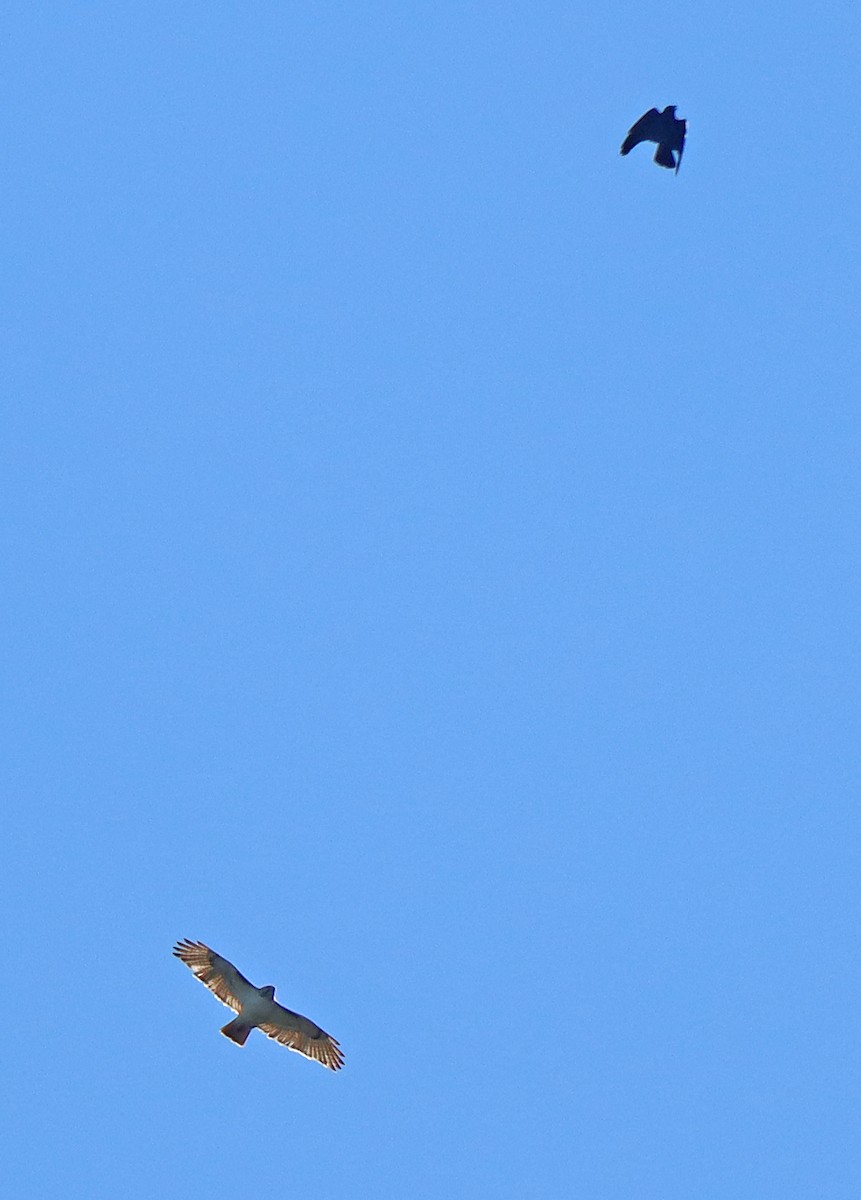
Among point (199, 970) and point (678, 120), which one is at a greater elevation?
point (678, 120)

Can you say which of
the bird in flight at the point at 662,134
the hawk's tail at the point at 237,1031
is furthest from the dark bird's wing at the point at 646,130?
the hawk's tail at the point at 237,1031

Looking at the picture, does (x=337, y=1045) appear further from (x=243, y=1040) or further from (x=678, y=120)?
(x=678, y=120)

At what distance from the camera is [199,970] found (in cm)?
2114

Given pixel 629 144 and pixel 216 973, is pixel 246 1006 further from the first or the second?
pixel 629 144

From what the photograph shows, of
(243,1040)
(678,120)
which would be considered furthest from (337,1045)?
(678,120)

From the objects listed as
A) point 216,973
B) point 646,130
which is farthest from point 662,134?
point 216,973

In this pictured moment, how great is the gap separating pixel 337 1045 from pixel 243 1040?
3.75ft

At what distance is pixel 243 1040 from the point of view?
68.6 ft

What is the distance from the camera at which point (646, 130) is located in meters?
21.9

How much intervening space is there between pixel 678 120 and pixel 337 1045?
439 inches

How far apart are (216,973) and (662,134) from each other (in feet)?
35.1

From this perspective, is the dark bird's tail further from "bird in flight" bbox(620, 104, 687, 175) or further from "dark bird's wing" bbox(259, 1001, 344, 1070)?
"dark bird's wing" bbox(259, 1001, 344, 1070)

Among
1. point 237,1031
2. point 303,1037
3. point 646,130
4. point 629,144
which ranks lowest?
point 237,1031

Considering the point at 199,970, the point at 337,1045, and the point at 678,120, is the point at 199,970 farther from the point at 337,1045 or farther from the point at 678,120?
the point at 678,120
